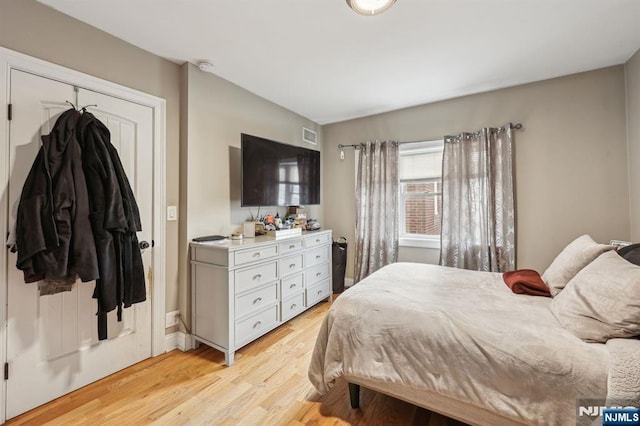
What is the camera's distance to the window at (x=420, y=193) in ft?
11.3

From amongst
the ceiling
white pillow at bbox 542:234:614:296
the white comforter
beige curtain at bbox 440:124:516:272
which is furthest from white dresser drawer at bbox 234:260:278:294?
white pillow at bbox 542:234:614:296

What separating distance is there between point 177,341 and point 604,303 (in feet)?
9.59

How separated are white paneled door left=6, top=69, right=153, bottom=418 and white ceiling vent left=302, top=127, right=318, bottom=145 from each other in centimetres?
208

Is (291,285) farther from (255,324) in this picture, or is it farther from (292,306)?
(255,324)

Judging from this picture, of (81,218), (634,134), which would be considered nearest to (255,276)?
(81,218)

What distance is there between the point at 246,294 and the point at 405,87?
2694 mm

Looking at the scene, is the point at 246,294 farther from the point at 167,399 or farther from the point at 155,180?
the point at 155,180

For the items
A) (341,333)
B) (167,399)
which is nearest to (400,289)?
(341,333)

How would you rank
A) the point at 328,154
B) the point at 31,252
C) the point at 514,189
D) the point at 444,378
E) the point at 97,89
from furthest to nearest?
1. the point at 328,154
2. the point at 514,189
3. the point at 97,89
4. the point at 31,252
5. the point at 444,378

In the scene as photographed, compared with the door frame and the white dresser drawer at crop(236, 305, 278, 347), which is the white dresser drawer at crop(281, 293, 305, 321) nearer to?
the white dresser drawer at crop(236, 305, 278, 347)

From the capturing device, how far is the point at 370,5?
63.6 inches

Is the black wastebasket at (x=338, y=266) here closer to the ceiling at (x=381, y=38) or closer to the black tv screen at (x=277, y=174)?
the black tv screen at (x=277, y=174)

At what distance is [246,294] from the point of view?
89.7 inches

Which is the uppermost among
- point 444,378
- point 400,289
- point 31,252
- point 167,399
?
point 31,252
